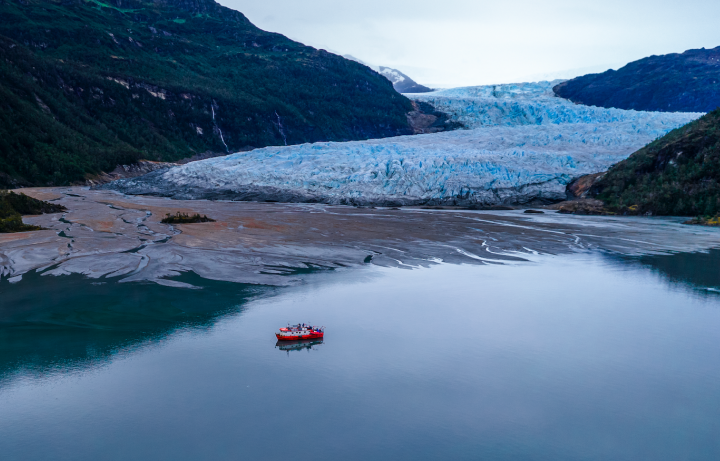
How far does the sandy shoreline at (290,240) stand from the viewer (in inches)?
530

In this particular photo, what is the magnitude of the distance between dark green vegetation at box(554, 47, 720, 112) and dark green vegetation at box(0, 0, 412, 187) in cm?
2756

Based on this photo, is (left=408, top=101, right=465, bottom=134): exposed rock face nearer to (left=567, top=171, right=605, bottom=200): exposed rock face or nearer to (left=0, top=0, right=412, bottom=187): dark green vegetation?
(left=0, top=0, right=412, bottom=187): dark green vegetation

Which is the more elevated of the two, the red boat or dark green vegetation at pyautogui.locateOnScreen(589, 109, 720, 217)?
dark green vegetation at pyautogui.locateOnScreen(589, 109, 720, 217)

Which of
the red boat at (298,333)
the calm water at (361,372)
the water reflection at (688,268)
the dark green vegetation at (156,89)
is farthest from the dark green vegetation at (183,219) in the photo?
the dark green vegetation at (156,89)

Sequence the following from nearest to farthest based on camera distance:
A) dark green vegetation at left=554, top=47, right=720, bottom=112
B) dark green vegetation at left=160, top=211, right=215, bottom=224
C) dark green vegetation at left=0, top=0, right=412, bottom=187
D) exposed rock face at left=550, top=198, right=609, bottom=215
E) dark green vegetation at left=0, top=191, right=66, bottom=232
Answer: dark green vegetation at left=0, top=191, right=66, bottom=232 < dark green vegetation at left=160, top=211, right=215, bottom=224 < exposed rock face at left=550, top=198, right=609, bottom=215 < dark green vegetation at left=0, top=0, right=412, bottom=187 < dark green vegetation at left=554, top=47, right=720, bottom=112

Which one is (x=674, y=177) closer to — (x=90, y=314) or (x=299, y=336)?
(x=299, y=336)

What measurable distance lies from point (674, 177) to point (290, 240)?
65.1ft

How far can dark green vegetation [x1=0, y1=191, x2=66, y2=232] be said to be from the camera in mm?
17312

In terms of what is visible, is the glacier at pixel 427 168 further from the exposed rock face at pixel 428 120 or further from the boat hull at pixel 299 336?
the exposed rock face at pixel 428 120

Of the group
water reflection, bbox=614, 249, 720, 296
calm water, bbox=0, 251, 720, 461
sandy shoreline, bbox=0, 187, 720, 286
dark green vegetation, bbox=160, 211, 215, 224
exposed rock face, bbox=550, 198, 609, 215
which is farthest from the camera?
exposed rock face, bbox=550, 198, 609, 215

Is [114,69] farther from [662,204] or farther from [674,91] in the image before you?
[674,91]

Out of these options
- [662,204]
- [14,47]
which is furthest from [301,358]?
[14,47]

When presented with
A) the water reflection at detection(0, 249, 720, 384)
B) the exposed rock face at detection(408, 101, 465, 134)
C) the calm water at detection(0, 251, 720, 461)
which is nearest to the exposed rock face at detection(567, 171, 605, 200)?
the water reflection at detection(0, 249, 720, 384)

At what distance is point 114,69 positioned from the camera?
66312mm
